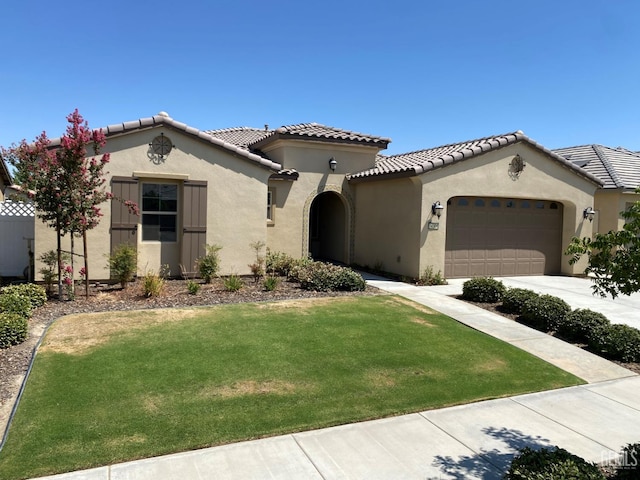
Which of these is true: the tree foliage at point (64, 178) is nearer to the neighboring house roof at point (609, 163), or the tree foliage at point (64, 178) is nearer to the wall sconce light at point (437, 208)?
the wall sconce light at point (437, 208)

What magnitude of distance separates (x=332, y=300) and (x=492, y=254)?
7250mm

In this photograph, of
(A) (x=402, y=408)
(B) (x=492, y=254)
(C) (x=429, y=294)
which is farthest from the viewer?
(B) (x=492, y=254)

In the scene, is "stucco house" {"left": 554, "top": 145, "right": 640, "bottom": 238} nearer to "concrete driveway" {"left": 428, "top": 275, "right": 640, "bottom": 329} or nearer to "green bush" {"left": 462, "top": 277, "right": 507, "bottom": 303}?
"concrete driveway" {"left": 428, "top": 275, "right": 640, "bottom": 329}

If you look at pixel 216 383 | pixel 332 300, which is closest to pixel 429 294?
pixel 332 300

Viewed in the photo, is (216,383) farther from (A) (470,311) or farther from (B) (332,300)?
(A) (470,311)

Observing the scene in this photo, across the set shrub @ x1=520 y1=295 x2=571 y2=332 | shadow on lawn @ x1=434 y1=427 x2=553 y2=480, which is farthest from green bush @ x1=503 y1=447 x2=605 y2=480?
shrub @ x1=520 y1=295 x2=571 y2=332

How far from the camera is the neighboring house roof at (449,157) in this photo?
13.6m

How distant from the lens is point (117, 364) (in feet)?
21.4

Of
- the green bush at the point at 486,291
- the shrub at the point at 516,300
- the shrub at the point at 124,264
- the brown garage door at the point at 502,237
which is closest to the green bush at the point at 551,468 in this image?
the shrub at the point at 516,300

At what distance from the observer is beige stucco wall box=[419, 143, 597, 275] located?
13.8m

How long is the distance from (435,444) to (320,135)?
12.6 meters

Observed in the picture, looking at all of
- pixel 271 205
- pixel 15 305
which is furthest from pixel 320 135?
pixel 15 305

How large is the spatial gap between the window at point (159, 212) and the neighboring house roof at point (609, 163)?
51.8ft

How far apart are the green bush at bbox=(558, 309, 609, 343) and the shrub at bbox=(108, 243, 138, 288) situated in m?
9.42
